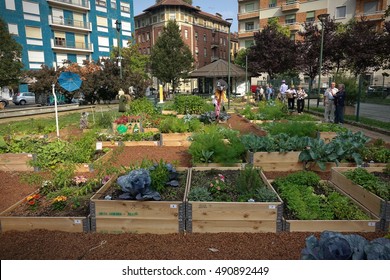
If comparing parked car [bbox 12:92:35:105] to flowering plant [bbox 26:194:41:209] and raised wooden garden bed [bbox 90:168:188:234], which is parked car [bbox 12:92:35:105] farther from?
raised wooden garden bed [bbox 90:168:188:234]

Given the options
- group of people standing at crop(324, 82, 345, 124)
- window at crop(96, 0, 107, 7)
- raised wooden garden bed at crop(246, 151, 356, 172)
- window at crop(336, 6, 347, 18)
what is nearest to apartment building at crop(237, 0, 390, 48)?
window at crop(336, 6, 347, 18)

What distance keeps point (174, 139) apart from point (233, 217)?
16.2 ft

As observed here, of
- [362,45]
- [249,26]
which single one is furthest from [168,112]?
[249,26]

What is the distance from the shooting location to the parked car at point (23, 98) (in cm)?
3322

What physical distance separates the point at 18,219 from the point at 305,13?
48.4 m

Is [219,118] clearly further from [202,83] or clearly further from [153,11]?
[153,11]

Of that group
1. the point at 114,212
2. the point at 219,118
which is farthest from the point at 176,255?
the point at 219,118

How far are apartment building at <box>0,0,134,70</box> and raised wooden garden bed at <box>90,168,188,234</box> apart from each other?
110ft

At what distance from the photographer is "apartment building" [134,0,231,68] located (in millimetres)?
57875

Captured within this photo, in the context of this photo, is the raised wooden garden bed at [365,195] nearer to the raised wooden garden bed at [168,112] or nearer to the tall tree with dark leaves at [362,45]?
the raised wooden garden bed at [168,112]

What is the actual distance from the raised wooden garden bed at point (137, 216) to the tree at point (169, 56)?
3695 cm

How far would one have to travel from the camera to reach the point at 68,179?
4.99 meters

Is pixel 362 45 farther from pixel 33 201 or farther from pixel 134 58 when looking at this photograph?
pixel 33 201

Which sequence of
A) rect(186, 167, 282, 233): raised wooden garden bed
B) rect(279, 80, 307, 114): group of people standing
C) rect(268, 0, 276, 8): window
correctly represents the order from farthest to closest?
rect(268, 0, 276, 8): window, rect(279, 80, 307, 114): group of people standing, rect(186, 167, 282, 233): raised wooden garden bed
